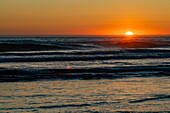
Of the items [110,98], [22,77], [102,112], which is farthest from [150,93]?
[22,77]

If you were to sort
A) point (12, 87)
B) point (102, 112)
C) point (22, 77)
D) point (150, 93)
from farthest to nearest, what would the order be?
1. point (22, 77)
2. point (12, 87)
3. point (150, 93)
4. point (102, 112)

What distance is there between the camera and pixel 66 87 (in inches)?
543

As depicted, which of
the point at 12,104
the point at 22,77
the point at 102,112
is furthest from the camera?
the point at 22,77

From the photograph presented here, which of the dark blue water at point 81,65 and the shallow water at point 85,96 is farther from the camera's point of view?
the dark blue water at point 81,65

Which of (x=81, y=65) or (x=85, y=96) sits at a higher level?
(x=81, y=65)

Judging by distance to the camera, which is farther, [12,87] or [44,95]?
[12,87]

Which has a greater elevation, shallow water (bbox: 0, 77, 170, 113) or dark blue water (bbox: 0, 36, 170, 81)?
dark blue water (bbox: 0, 36, 170, 81)

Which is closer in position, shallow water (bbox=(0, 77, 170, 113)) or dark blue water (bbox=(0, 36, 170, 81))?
shallow water (bbox=(0, 77, 170, 113))

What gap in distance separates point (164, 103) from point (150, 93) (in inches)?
62.2

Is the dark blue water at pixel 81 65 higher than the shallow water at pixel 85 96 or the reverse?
higher

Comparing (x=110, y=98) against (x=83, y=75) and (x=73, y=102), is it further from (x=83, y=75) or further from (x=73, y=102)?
(x=83, y=75)

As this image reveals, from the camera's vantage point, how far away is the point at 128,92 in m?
12.7

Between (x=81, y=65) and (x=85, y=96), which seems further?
(x=81, y=65)

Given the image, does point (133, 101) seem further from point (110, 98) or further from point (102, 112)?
point (102, 112)
